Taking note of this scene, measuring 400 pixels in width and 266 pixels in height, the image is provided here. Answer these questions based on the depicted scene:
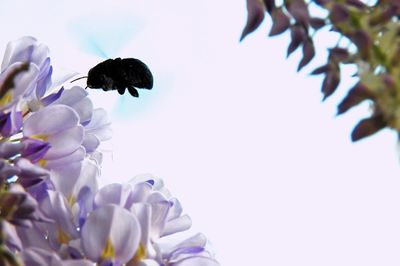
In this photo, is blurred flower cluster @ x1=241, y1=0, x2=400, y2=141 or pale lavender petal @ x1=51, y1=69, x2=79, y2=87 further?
pale lavender petal @ x1=51, y1=69, x2=79, y2=87

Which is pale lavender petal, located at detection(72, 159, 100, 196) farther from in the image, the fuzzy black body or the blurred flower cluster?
the fuzzy black body

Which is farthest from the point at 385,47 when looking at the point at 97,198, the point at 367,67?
the point at 97,198

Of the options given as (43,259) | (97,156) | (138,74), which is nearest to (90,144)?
(97,156)

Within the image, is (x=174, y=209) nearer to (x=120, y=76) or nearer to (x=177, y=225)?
(x=177, y=225)

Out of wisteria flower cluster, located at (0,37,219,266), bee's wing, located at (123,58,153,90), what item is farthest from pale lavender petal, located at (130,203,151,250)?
bee's wing, located at (123,58,153,90)

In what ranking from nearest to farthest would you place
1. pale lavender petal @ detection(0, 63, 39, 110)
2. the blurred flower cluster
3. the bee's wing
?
1. the blurred flower cluster
2. pale lavender petal @ detection(0, 63, 39, 110)
3. the bee's wing

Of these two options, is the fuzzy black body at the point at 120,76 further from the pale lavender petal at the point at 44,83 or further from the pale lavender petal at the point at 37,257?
the pale lavender petal at the point at 37,257

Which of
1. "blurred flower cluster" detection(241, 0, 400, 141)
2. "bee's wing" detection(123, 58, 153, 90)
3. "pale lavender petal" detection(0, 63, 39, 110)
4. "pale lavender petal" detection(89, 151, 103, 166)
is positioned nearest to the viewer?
"blurred flower cluster" detection(241, 0, 400, 141)
